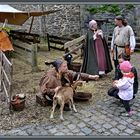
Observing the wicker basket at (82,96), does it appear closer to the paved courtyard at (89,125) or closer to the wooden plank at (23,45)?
the paved courtyard at (89,125)

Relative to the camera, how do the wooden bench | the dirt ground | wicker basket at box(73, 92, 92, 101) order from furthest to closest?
the wooden bench, wicker basket at box(73, 92, 92, 101), the dirt ground

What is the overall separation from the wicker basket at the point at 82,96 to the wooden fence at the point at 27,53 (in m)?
2.67

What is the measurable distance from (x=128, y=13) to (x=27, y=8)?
4.69 m

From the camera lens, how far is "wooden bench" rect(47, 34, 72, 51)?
11.8 metres

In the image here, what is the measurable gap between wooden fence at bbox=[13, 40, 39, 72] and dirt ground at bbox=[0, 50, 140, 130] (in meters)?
0.23

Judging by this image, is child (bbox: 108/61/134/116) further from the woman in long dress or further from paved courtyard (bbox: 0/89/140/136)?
the woman in long dress

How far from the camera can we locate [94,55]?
7492 millimetres

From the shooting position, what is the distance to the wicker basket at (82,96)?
20.0ft

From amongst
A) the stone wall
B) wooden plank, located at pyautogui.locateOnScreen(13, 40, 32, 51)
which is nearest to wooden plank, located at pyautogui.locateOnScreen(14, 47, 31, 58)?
wooden plank, located at pyautogui.locateOnScreen(13, 40, 32, 51)

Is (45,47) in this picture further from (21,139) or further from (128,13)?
(21,139)

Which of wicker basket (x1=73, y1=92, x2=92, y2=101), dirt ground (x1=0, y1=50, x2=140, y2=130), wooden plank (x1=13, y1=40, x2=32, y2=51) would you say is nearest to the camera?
dirt ground (x1=0, y1=50, x2=140, y2=130)

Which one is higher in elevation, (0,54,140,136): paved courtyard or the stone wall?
the stone wall

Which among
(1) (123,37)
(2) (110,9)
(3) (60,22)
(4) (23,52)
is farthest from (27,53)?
(3) (60,22)

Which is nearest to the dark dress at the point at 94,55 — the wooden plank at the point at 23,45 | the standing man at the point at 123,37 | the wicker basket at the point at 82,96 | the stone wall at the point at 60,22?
the standing man at the point at 123,37
